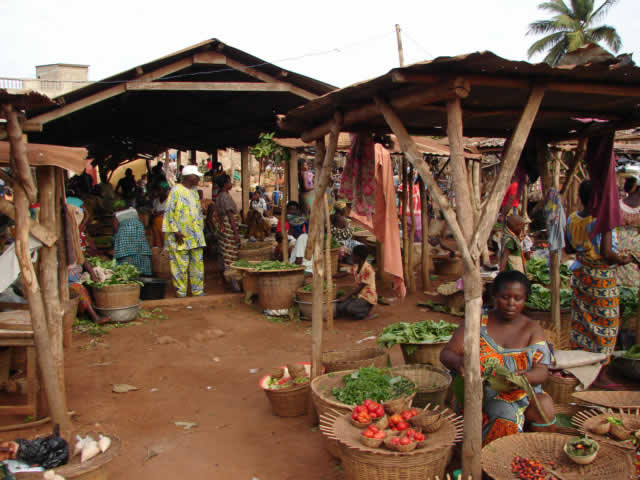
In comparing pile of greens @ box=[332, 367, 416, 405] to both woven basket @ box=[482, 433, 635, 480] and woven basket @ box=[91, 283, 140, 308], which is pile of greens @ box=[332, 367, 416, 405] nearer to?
woven basket @ box=[482, 433, 635, 480]

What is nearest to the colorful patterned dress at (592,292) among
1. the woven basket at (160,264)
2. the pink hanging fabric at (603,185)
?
the pink hanging fabric at (603,185)

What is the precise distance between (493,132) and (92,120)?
8972 millimetres

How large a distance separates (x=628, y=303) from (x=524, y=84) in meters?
4.11

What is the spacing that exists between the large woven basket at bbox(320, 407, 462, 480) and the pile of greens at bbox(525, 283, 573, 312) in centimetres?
358

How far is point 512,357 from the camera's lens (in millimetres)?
3512

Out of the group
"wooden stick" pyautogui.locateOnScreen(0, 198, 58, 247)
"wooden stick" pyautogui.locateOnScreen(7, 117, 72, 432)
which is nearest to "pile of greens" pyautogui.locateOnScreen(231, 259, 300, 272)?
"wooden stick" pyautogui.locateOnScreen(0, 198, 58, 247)

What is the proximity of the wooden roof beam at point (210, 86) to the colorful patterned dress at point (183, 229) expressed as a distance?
4.95 ft

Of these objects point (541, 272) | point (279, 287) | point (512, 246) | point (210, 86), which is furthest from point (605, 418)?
point (210, 86)

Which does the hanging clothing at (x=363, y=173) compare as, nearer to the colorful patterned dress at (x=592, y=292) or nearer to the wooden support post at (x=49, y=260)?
the colorful patterned dress at (x=592, y=292)

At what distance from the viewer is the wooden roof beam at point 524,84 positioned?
3.05 metres

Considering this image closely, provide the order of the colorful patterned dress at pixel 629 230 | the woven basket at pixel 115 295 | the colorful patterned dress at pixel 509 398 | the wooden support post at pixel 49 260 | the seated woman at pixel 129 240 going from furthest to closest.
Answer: the seated woman at pixel 129 240, the woven basket at pixel 115 295, the colorful patterned dress at pixel 629 230, the wooden support post at pixel 49 260, the colorful patterned dress at pixel 509 398

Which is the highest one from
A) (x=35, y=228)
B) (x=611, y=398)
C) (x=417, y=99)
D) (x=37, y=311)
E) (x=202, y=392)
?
(x=417, y=99)

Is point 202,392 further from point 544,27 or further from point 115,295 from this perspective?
point 544,27

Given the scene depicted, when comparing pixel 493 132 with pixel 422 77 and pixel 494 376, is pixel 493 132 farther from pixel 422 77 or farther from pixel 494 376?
pixel 494 376
